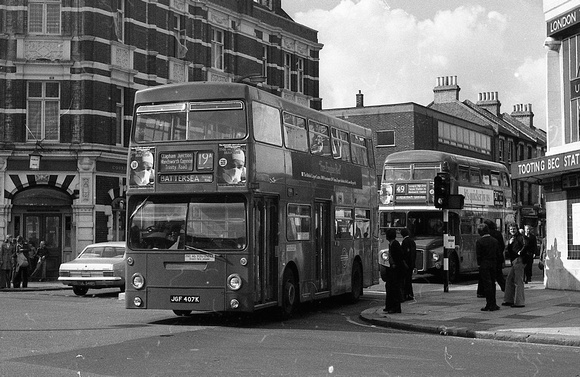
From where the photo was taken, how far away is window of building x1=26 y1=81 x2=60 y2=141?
33.2 m

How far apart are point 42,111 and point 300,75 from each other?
55.4ft

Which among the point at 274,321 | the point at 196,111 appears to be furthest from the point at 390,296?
the point at 196,111

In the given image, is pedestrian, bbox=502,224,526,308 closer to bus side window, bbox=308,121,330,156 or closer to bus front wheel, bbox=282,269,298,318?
bus side window, bbox=308,121,330,156

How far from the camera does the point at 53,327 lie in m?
14.9

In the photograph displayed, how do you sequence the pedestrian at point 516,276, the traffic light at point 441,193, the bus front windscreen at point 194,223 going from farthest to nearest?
1. the traffic light at point 441,193
2. the pedestrian at point 516,276
3. the bus front windscreen at point 194,223

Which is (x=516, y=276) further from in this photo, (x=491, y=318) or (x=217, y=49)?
(x=217, y=49)

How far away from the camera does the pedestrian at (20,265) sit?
28.0 meters

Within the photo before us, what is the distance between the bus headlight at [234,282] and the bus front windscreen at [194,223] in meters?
0.51

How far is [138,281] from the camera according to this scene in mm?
15391

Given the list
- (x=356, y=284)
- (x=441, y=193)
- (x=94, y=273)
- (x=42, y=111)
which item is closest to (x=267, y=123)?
(x=356, y=284)

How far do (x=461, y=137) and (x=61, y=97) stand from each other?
38.4 metres

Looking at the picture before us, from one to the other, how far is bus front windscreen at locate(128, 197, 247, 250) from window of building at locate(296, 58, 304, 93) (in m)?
31.1

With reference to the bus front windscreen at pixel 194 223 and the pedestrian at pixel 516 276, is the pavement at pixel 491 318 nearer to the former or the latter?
the pedestrian at pixel 516 276

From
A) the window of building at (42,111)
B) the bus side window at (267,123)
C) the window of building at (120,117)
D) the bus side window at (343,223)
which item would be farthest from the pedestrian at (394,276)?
the window of building at (120,117)
